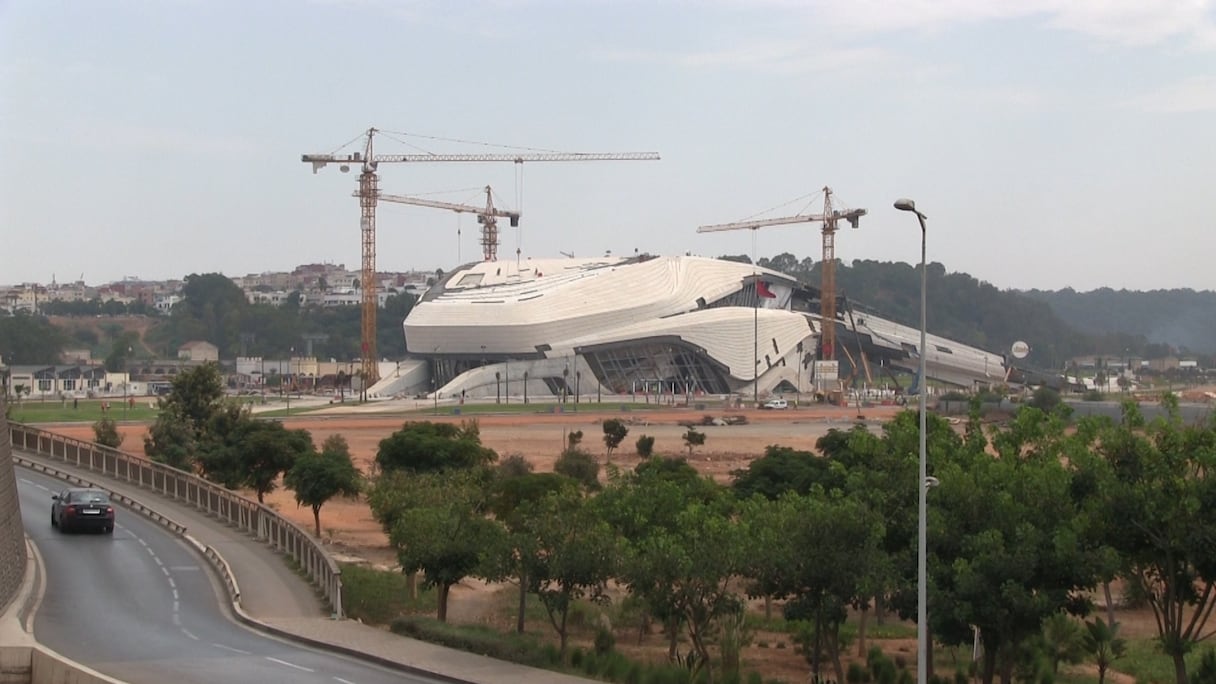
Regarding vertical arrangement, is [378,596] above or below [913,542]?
below

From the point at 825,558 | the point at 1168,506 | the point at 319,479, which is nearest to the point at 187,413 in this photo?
the point at 319,479

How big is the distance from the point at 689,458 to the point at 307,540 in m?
42.5

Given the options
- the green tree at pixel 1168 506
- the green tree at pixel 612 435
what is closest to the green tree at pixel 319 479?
the green tree at pixel 1168 506

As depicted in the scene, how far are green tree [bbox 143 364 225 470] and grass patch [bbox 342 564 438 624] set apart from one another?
2330cm

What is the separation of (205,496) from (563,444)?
4065cm

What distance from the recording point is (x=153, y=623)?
1051 inches

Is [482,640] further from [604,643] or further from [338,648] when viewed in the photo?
[604,643]

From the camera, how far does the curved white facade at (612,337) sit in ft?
471

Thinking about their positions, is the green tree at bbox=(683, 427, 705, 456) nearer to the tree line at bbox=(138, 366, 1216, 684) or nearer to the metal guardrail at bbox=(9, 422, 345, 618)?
the metal guardrail at bbox=(9, 422, 345, 618)

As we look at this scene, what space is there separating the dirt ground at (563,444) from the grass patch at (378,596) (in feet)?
2.71

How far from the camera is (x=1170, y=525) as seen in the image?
23516 mm

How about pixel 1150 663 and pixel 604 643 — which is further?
pixel 1150 663

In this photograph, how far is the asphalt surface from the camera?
22.8m

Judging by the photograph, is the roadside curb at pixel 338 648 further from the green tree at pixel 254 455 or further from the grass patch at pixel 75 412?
the grass patch at pixel 75 412
